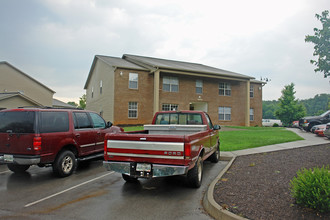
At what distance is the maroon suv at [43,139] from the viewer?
5.58 metres

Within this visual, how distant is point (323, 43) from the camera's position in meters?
24.5

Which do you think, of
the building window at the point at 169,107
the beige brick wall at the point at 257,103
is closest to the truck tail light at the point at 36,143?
the building window at the point at 169,107

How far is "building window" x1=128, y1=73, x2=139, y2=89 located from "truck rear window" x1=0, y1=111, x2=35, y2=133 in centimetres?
1563

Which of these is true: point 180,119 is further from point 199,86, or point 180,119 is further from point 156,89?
point 199,86

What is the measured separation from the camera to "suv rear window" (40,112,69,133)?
587 centimetres

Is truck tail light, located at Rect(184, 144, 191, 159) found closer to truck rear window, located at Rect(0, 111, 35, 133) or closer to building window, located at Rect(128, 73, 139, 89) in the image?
truck rear window, located at Rect(0, 111, 35, 133)

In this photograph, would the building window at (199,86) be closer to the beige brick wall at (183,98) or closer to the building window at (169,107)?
the beige brick wall at (183,98)

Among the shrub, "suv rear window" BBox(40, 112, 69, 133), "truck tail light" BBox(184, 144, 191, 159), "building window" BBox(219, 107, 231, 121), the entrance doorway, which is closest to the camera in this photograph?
the shrub

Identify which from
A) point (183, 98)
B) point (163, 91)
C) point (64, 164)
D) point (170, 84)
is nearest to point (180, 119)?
point (64, 164)

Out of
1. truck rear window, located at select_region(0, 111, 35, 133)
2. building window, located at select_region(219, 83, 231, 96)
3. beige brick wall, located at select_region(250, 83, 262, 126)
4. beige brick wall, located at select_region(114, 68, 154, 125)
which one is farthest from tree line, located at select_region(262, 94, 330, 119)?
truck rear window, located at select_region(0, 111, 35, 133)

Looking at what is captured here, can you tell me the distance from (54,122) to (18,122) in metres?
0.81

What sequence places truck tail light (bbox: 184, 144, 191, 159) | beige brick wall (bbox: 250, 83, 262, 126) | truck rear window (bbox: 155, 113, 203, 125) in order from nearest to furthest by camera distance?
truck tail light (bbox: 184, 144, 191, 159) < truck rear window (bbox: 155, 113, 203, 125) < beige brick wall (bbox: 250, 83, 262, 126)

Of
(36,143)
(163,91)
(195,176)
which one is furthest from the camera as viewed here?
(163,91)

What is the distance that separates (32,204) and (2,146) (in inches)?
89.7
